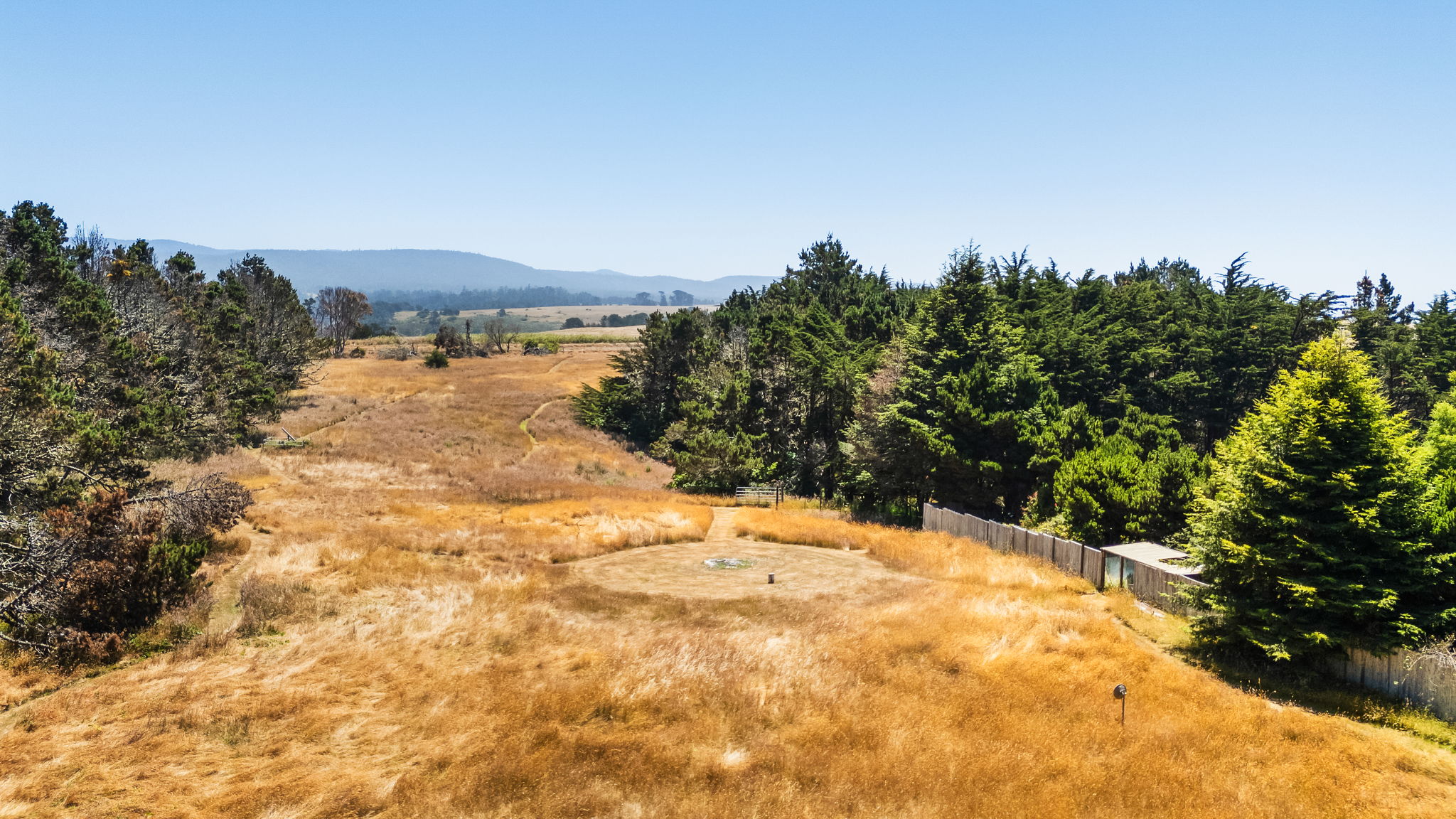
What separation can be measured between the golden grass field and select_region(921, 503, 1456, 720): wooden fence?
1.53m

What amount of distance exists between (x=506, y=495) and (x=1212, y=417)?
53806 millimetres

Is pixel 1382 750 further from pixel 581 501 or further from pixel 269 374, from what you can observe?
pixel 269 374

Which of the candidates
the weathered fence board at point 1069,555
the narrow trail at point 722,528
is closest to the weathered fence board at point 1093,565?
the weathered fence board at point 1069,555

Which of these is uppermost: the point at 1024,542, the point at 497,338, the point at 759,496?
the point at 497,338

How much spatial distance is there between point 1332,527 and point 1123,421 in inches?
1231

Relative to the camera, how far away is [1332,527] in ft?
53.3

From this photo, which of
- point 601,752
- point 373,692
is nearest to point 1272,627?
point 601,752

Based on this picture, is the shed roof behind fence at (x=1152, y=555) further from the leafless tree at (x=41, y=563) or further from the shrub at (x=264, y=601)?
the leafless tree at (x=41, y=563)

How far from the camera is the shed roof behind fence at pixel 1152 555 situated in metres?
22.4

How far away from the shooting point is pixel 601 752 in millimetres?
12266

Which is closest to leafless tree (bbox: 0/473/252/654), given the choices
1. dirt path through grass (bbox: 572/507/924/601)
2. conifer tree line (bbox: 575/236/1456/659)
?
dirt path through grass (bbox: 572/507/924/601)

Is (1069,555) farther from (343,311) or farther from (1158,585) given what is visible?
(343,311)

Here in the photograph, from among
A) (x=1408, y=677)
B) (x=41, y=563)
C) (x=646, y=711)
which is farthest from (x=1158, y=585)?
(x=41, y=563)

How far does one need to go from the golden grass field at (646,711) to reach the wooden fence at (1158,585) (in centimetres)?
153
